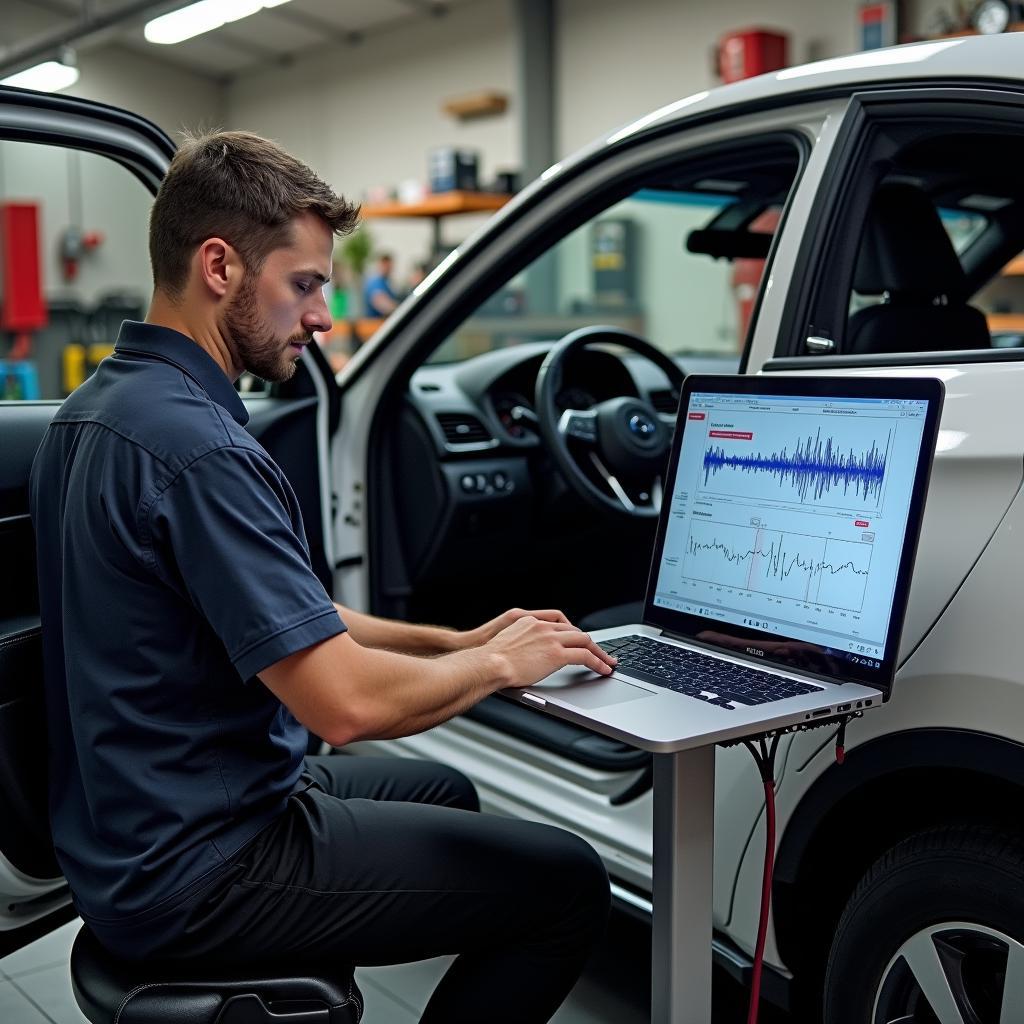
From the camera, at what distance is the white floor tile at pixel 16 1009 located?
80.4 inches

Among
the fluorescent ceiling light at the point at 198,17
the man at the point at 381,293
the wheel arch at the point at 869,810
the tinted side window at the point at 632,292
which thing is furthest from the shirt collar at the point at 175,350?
the man at the point at 381,293

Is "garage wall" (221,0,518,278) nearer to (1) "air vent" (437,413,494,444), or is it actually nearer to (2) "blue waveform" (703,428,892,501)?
(1) "air vent" (437,413,494,444)

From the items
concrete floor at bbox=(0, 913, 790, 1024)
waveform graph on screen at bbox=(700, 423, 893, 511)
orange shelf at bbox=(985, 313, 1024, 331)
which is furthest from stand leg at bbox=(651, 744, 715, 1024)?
orange shelf at bbox=(985, 313, 1024, 331)

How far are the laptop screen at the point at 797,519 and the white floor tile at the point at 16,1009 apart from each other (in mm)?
1299

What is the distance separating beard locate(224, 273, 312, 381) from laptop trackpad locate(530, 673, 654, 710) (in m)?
0.50

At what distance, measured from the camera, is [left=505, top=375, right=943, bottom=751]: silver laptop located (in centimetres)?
128

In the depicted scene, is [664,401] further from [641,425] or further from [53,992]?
[53,992]

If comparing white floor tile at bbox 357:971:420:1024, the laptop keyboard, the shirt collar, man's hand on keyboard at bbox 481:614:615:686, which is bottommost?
white floor tile at bbox 357:971:420:1024

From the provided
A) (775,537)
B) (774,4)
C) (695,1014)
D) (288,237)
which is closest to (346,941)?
(695,1014)

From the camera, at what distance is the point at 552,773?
2.18 metres

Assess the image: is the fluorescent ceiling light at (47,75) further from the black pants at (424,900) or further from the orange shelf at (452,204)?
the black pants at (424,900)

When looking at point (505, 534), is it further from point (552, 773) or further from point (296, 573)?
point (296, 573)

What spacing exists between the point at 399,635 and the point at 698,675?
509mm

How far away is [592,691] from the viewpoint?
1.37 metres
